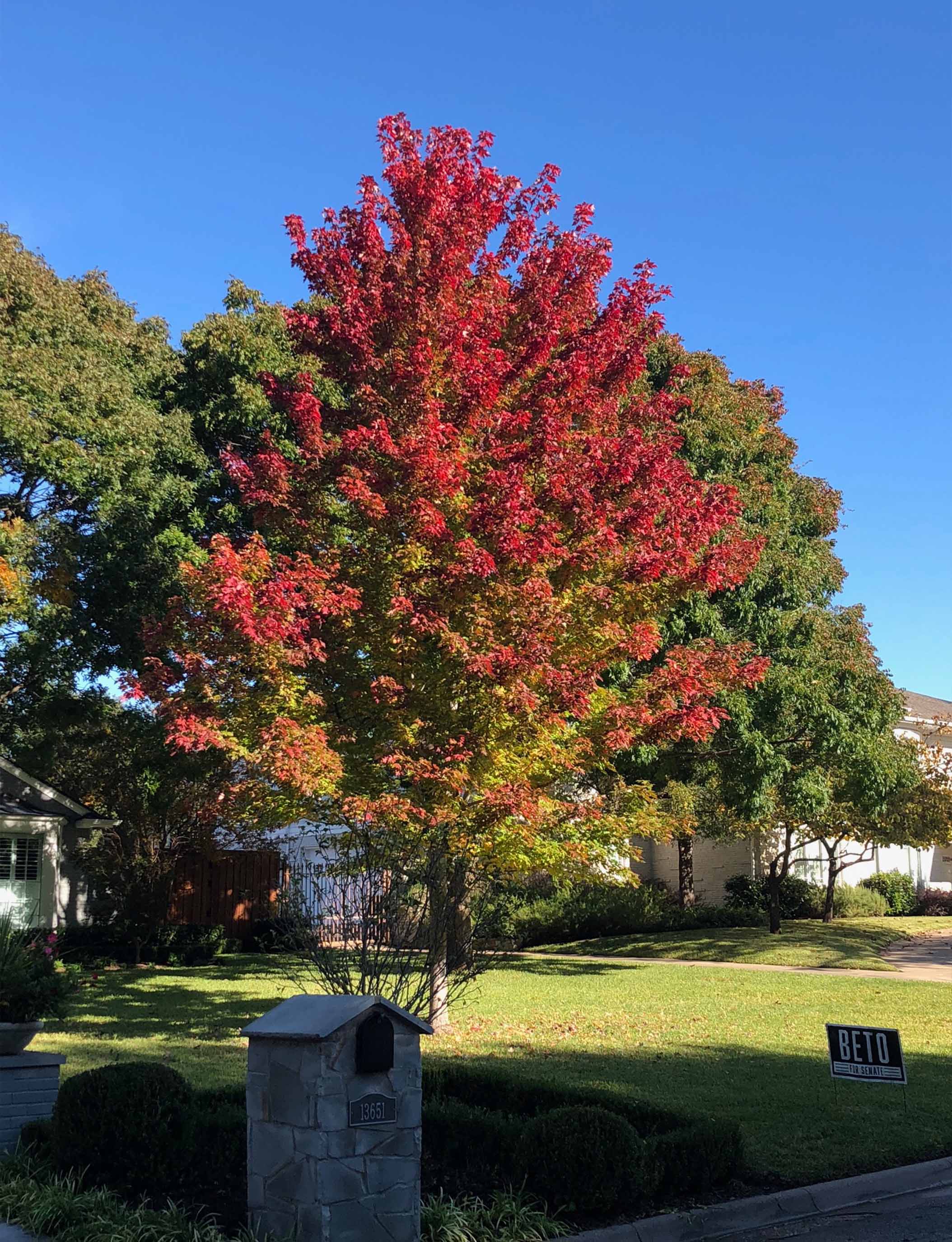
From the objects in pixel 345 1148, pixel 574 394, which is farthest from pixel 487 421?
pixel 345 1148

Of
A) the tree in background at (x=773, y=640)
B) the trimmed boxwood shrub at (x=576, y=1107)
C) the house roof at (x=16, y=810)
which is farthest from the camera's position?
the house roof at (x=16, y=810)

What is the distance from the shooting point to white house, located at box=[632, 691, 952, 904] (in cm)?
3797

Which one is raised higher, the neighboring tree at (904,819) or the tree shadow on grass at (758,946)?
the neighboring tree at (904,819)

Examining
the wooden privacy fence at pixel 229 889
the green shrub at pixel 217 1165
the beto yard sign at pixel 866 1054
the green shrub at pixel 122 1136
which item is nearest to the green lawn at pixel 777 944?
the wooden privacy fence at pixel 229 889

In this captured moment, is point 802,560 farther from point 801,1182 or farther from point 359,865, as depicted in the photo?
point 801,1182

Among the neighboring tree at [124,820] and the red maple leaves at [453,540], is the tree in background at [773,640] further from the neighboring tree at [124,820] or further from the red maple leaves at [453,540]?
the neighboring tree at [124,820]

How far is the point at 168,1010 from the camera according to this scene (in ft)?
54.0

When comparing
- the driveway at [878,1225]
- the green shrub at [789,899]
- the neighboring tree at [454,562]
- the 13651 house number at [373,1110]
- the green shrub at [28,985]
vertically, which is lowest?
the green shrub at [789,899]

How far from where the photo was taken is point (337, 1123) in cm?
595

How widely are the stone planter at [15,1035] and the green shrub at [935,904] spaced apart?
35514 mm

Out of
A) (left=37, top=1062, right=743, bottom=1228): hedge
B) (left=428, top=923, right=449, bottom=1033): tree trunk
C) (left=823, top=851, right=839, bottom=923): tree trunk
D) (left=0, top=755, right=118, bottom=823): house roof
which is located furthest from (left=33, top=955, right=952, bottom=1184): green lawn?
(left=823, top=851, right=839, bottom=923): tree trunk

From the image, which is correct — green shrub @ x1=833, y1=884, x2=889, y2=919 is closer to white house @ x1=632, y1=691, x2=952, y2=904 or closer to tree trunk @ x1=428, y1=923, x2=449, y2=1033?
white house @ x1=632, y1=691, x2=952, y2=904

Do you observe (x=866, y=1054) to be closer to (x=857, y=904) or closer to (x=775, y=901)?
(x=775, y=901)

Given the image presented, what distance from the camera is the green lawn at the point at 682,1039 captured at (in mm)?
9094
